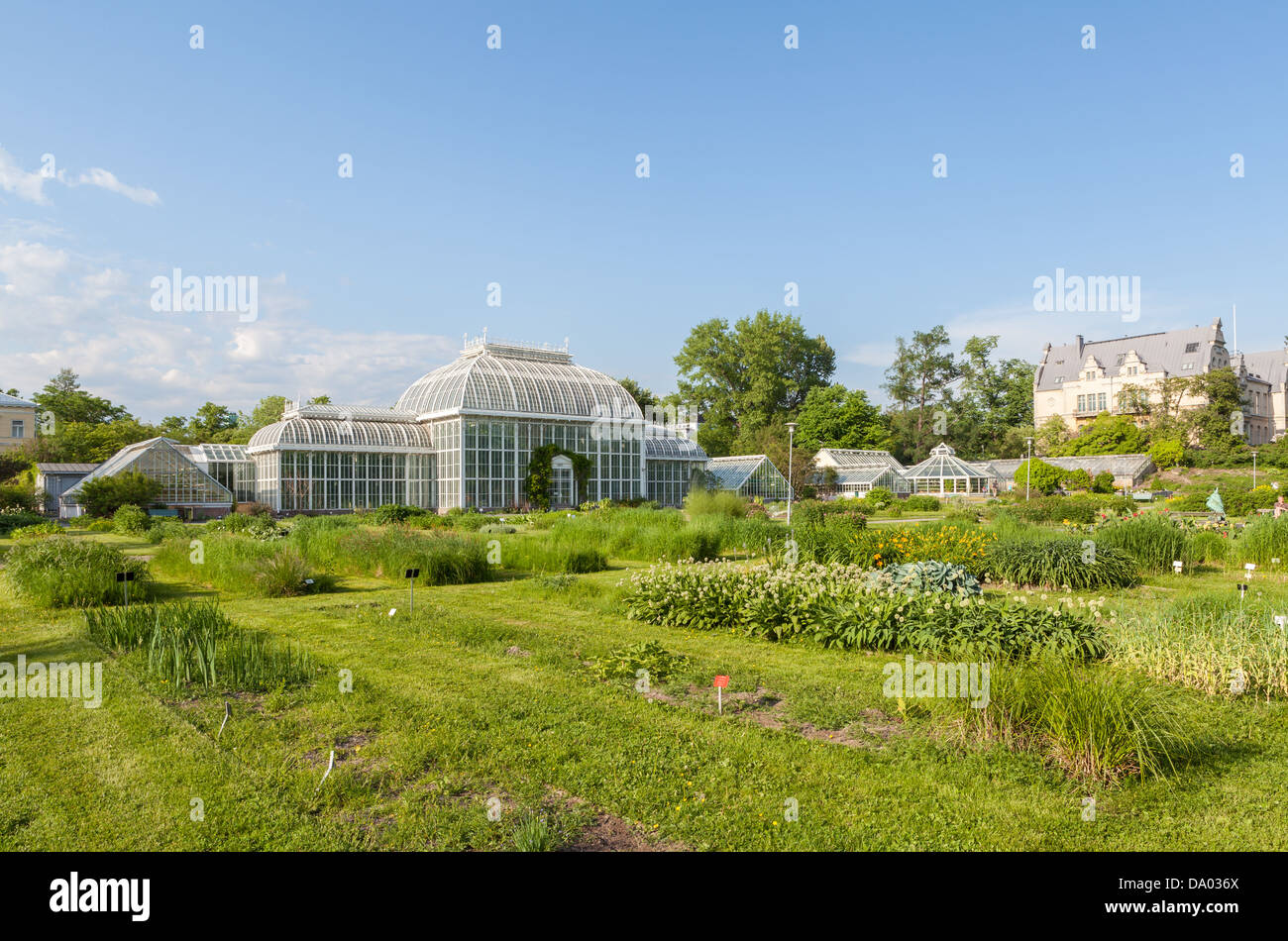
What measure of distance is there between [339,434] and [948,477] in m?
37.3

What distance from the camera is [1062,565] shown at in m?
11.5

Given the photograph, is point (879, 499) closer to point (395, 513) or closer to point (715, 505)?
point (715, 505)

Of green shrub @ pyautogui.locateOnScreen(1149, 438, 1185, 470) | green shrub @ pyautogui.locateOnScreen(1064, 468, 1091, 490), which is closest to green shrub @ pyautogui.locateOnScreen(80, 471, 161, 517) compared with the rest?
green shrub @ pyautogui.locateOnScreen(1064, 468, 1091, 490)

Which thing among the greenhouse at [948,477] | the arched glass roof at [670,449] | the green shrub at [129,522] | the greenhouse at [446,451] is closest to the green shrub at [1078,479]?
the greenhouse at [948,477]

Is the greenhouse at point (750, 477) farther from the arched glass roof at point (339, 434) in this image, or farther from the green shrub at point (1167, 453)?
the green shrub at point (1167, 453)

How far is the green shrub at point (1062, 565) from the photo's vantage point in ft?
37.4

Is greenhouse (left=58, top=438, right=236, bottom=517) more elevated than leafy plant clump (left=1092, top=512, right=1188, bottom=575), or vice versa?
greenhouse (left=58, top=438, right=236, bottom=517)

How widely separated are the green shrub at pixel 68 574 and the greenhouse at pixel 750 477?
32.9 metres

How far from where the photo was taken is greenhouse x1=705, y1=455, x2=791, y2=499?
43.0m

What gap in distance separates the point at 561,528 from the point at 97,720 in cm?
1140

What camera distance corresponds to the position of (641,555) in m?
16.5

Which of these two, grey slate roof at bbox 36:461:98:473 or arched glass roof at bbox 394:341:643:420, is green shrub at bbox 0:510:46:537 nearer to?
grey slate roof at bbox 36:461:98:473

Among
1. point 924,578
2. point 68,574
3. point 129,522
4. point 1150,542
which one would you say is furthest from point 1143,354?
point 68,574

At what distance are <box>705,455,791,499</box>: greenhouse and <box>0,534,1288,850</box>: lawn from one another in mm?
35775
